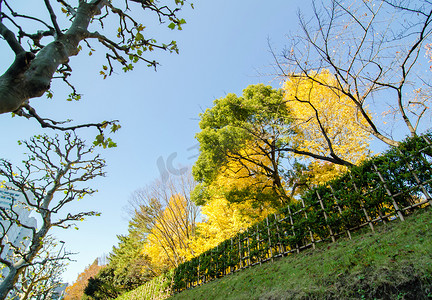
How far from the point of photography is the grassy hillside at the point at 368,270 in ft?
9.07

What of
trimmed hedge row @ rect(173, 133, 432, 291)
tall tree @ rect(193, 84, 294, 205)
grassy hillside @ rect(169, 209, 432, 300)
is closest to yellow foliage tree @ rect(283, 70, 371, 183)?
tall tree @ rect(193, 84, 294, 205)

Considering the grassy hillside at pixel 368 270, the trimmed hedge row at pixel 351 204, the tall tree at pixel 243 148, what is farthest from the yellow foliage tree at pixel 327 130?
the grassy hillside at pixel 368 270

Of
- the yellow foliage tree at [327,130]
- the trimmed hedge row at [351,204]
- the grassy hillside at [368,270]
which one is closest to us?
the grassy hillside at [368,270]

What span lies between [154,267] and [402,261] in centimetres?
1948

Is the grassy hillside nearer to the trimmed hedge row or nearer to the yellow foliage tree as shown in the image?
the trimmed hedge row

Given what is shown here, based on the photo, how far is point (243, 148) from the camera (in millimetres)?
10586

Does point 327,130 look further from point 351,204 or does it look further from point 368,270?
point 368,270

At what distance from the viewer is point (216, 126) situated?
12.8 metres

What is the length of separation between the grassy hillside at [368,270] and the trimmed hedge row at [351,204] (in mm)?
388

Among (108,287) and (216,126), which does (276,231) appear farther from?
(108,287)

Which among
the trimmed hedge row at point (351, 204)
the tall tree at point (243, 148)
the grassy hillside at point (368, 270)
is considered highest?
the tall tree at point (243, 148)

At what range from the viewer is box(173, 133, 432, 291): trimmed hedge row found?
4.92 meters

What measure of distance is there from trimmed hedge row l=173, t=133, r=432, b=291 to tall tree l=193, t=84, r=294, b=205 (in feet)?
10.2

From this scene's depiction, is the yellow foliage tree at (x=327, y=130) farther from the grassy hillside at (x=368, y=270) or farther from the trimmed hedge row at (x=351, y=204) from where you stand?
the grassy hillside at (x=368, y=270)
